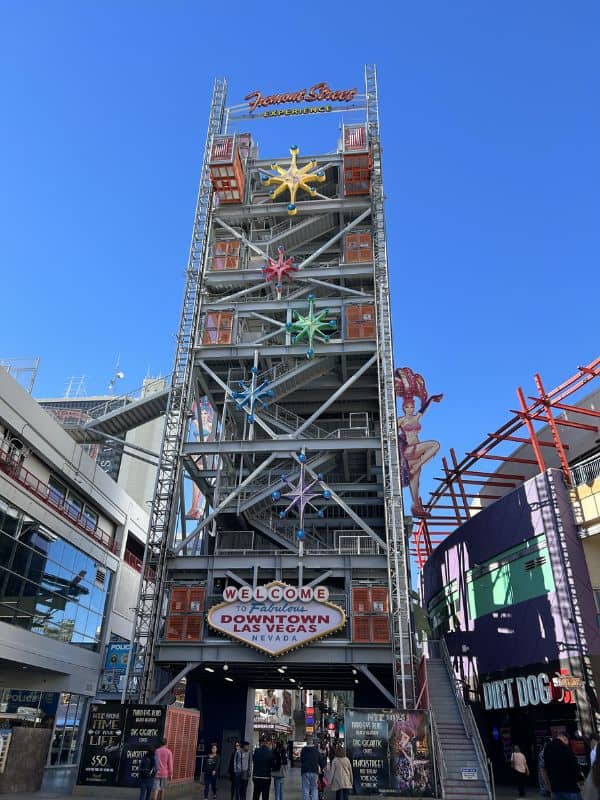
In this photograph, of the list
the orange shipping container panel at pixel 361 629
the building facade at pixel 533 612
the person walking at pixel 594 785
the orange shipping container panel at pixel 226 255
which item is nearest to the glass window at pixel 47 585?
the orange shipping container panel at pixel 361 629

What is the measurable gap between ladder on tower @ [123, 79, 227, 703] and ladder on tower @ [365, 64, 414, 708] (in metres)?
10.6

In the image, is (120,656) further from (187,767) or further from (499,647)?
(499,647)

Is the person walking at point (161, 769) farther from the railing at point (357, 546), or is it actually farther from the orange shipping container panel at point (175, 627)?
the railing at point (357, 546)

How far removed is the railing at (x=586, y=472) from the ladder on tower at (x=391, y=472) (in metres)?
7.82

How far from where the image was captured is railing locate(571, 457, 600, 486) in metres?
25.3

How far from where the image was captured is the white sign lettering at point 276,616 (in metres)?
27.1

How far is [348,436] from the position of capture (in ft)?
113

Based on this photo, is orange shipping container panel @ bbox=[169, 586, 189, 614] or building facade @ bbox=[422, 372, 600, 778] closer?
building facade @ bbox=[422, 372, 600, 778]

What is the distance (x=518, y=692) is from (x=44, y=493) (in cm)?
2350

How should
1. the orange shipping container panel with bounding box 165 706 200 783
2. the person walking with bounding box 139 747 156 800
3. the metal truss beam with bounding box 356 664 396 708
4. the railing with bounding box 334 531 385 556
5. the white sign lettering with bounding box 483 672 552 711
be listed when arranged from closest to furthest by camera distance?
the person walking with bounding box 139 747 156 800 → the orange shipping container panel with bounding box 165 706 200 783 → the white sign lettering with bounding box 483 672 552 711 → the metal truss beam with bounding box 356 664 396 708 → the railing with bounding box 334 531 385 556

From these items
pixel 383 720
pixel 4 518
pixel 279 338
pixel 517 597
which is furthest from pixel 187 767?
pixel 279 338

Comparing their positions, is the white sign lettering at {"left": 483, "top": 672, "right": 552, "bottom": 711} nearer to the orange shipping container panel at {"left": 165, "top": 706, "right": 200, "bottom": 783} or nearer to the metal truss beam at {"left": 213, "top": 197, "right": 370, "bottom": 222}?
the orange shipping container panel at {"left": 165, "top": 706, "right": 200, "bottom": 783}

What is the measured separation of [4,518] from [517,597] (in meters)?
22.2

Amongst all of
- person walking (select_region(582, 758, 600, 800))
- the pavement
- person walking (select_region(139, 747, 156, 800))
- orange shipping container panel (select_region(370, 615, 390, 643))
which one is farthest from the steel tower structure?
person walking (select_region(582, 758, 600, 800))
